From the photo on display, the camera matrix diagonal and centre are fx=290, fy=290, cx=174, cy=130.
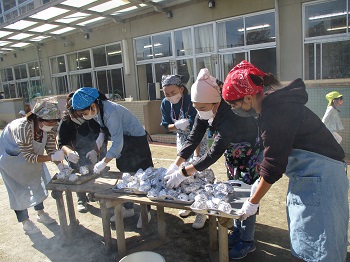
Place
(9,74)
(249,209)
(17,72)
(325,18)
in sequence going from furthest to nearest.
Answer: (9,74)
(17,72)
(325,18)
(249,209)

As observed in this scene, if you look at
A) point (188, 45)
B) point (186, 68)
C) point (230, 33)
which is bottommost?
point (186, 68)

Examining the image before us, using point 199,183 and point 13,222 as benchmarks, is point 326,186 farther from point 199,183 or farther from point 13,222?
point 13,222

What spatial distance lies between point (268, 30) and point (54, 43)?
980cm

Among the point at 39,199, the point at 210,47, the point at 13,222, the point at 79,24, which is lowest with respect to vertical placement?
the point at 13,222

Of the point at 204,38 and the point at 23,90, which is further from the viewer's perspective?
the point at 23,90

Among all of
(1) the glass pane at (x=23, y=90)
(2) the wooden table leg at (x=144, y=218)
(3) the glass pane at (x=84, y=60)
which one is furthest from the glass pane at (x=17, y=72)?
(2) the wooden table leg at (x=144, y=218)

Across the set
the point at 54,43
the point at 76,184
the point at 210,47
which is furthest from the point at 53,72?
Result: the point at 76,184

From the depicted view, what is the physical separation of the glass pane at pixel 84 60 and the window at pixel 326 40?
849 cm

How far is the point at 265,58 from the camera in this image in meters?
7.37

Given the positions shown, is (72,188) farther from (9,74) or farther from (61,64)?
(9,74)

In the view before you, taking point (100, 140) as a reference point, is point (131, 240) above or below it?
below

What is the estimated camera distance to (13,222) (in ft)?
Result: 11.8

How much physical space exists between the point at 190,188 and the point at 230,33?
6.58 meters

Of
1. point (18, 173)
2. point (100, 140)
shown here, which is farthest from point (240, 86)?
point (18, 173)
